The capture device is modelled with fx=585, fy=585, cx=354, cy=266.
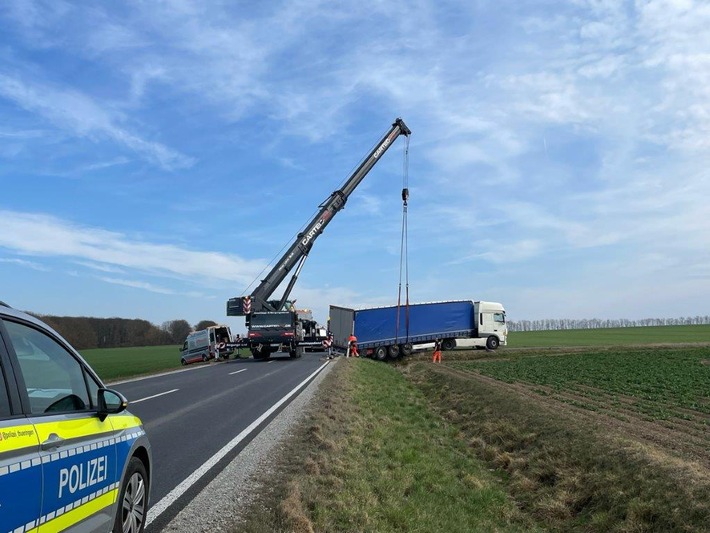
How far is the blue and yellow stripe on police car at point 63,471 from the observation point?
2664mm

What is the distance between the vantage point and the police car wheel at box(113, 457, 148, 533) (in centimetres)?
406

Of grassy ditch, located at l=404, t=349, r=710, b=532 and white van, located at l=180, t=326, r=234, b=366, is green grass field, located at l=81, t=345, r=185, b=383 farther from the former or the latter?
grassy ditch, located at l=404, t=349, r=710, b=532

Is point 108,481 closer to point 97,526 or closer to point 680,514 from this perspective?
point 97,526

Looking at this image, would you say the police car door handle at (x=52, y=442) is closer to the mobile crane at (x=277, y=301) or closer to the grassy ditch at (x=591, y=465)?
the grassy ditch at (x=591, y=465)

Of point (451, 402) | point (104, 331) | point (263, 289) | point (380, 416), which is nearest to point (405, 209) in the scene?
point (263, 289)

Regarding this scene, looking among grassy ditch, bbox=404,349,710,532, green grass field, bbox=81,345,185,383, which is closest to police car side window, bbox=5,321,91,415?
grassy ditch, bbox=404,349,710,532

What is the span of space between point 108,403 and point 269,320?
2864 centimetres

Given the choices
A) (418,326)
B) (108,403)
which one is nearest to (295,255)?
(418,326)

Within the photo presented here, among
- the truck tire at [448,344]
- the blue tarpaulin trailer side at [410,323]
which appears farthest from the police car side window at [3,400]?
the truck tire at [448,344]

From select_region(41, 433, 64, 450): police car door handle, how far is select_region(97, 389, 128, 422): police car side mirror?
0.63 metres

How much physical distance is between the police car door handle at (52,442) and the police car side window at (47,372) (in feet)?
0.49

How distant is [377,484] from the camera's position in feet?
22.0

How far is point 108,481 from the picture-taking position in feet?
12.5

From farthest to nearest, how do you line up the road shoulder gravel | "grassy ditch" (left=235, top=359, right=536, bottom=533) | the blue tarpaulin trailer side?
1. the blue tarpaulin trailer side
2. "grassy ditch" (left=235, top=359, right=536, bottom=533)
3. the road shoulder gravel
